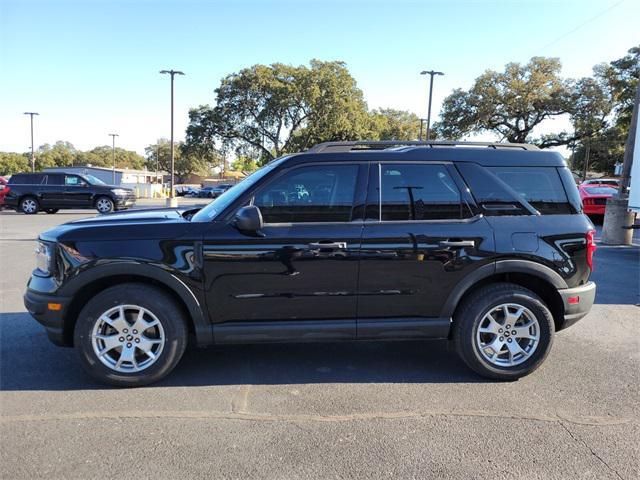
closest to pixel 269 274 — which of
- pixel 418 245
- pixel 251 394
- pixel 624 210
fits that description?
pixel 251 394

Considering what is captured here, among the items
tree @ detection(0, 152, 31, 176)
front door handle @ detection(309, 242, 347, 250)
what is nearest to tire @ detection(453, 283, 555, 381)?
front door handle @ detection(309, 242, 347, 250)

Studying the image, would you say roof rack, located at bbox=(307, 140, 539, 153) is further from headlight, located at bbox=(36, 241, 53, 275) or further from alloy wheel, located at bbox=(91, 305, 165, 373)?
headlight, located at bbox=(36, 241, 53, 275)

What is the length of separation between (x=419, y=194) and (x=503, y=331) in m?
1.31

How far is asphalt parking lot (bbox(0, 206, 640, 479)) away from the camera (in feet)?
8.62

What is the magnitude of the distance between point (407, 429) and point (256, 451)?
984mm

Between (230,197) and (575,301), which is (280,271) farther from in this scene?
(575,301)

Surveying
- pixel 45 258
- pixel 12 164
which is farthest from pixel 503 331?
pixel 12 164

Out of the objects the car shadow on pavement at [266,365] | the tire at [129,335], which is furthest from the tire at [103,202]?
the tire at [129,335]

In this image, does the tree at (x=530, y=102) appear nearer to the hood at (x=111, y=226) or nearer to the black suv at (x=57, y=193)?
the black suv at (x=57, y=193)

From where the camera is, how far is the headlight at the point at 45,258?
3.50 metres

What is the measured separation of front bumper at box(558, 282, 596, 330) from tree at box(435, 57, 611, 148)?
122ft

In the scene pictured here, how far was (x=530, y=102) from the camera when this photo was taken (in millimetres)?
36656

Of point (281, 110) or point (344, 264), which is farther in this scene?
point (281, 110)

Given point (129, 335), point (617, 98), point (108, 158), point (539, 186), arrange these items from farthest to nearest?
point (108, 158), point (617, 98), point (539, 186), point (129, 335)
